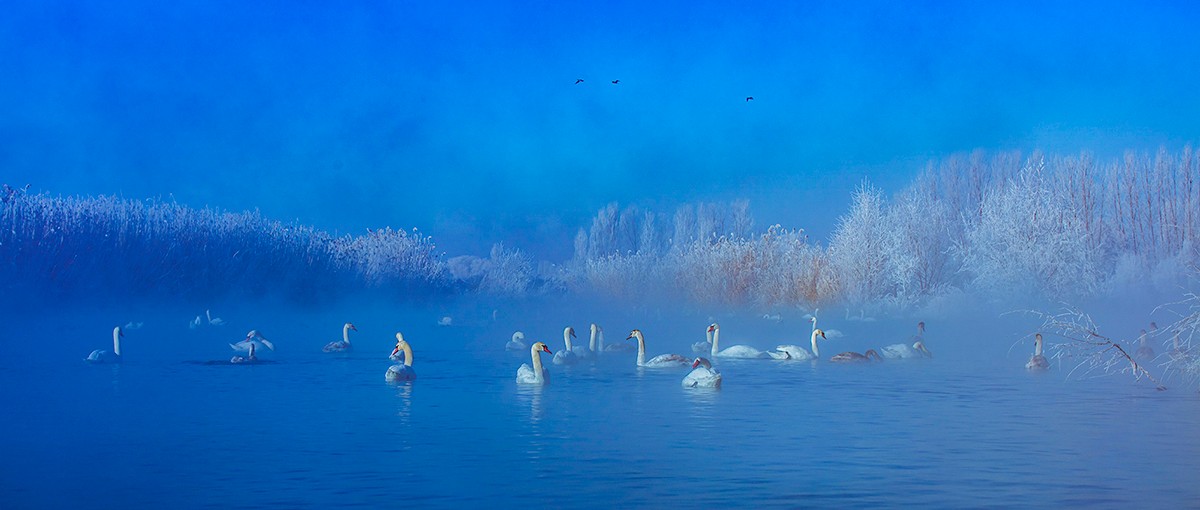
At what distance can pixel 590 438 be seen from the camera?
1269 cm

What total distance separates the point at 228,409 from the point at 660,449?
6237mm

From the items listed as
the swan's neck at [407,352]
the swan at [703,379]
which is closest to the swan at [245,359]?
the swan's neck at [407,352]

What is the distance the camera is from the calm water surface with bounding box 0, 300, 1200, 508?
9.68 m

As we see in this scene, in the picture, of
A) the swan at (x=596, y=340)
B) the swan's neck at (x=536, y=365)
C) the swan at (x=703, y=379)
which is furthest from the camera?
the swan at (x=596, y=340)

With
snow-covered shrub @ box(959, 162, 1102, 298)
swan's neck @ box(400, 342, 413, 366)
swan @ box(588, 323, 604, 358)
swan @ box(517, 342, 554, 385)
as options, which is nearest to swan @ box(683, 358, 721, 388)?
swan @ box(517, 342, 554, 385)

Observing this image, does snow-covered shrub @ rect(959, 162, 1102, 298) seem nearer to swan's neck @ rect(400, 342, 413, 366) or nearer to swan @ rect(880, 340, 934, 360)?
swan @ rect(880, 340, 934, 360)

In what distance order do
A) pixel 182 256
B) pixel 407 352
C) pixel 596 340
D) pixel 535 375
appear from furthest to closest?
pixel 182 256
pixel 596 340
pixel 407 352
pixel 535 375

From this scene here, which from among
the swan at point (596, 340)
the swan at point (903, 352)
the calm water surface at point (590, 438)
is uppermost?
the swan at point (596, 340)

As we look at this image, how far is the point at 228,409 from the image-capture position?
1541cm

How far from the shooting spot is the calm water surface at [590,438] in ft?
31.8

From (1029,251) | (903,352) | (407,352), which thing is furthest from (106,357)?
(1029,251)

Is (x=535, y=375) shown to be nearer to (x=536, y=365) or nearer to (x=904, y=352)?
(x=536, y=365)

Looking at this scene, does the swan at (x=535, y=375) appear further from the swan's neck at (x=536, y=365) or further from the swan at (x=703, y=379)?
the swan at (x=703, y=379)

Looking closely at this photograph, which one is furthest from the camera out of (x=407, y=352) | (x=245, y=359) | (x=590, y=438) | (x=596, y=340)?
(x=596, y=340)
